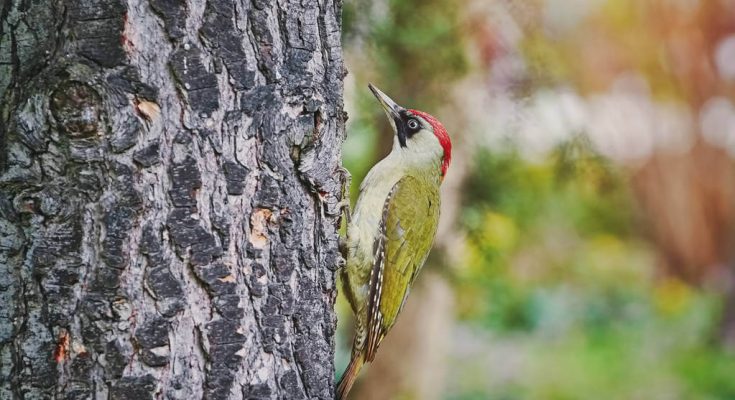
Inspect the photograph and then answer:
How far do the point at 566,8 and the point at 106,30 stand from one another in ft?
31.7

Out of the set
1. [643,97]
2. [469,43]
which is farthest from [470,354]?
[469,43]

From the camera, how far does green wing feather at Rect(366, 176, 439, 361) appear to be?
3.50m

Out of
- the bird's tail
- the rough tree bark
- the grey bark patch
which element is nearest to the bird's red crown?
the bird's tail

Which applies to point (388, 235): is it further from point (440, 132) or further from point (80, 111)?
point (80, 111)

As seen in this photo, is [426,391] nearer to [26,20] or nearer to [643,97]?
[26,20]

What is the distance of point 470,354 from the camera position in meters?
9.47

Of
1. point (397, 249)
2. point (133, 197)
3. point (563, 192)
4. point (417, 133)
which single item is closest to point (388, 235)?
point (397, 249)

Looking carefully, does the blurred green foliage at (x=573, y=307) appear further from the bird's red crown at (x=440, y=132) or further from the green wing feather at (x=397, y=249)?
the green wing feather at (x=397, y=249)

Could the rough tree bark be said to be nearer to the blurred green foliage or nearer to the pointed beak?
the pointed beak

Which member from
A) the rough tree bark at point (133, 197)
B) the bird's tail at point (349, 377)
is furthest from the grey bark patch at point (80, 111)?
the bird's tail at point (349, 377)

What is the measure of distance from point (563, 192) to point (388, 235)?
234cm

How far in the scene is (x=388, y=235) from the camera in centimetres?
360

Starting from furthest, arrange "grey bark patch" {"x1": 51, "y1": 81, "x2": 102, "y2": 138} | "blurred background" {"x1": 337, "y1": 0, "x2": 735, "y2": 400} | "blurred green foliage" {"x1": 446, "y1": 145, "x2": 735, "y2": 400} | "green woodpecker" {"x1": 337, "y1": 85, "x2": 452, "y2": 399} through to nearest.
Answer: "blurred green foliage" {"x1": 446, "y1": 145, "x2": 735, "y2": 400}, "blurred background" {"x1": 337, "y1": 0, "x2": 735, "y2": 400}, "green woodpecker" {"x1": 337, "y1": 85, "x2": 452, "y2": 399}, "grey bark patch" {"x1": 51, "y1": 81, "x2": 102, "y2": 138}

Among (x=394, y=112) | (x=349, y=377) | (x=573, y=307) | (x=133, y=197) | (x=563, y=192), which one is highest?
(x=394, y=112)
